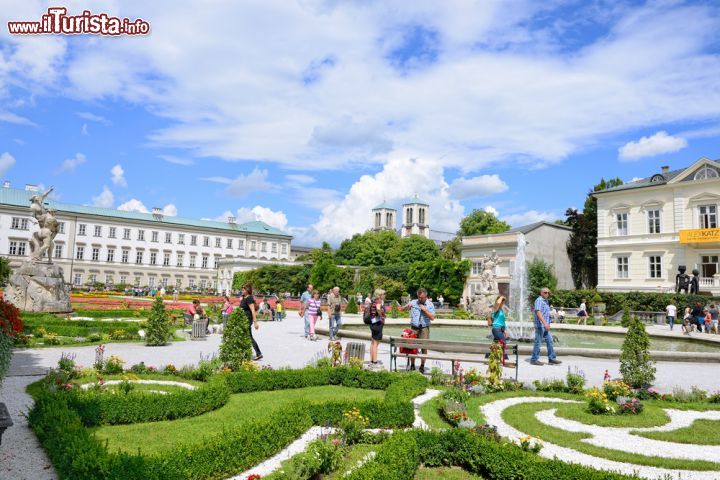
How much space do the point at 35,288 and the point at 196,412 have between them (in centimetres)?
1992

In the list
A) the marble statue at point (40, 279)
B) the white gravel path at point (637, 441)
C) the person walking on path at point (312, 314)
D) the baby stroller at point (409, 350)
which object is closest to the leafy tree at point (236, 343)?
the baby stroller at point (409, 350)

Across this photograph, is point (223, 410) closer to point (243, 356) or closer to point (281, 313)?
point (243, 356)

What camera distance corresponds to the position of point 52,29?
12.6 m

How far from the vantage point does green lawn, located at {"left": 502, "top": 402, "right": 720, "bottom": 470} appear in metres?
6.04

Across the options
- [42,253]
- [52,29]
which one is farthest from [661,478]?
[42,253]

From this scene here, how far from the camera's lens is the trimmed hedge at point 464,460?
16.4 ft

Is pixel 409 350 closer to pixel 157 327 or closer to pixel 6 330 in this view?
pixel 6 330

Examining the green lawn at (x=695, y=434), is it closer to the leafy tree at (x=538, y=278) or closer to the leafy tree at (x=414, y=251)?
the leafy tree at (x=538, y=278)

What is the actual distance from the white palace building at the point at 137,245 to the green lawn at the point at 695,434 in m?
79.1

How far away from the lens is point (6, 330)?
232 inches

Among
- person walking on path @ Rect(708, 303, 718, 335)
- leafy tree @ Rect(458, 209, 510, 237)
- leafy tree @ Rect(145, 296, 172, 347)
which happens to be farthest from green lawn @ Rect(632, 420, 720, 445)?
leafy tree @ Rect(458, 209, 510, 237)

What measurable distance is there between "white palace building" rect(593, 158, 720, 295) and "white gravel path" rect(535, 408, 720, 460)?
33261 millimetres

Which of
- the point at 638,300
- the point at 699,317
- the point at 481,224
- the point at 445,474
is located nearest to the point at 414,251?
the point at 481,224

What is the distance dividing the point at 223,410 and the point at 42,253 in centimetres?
2028
